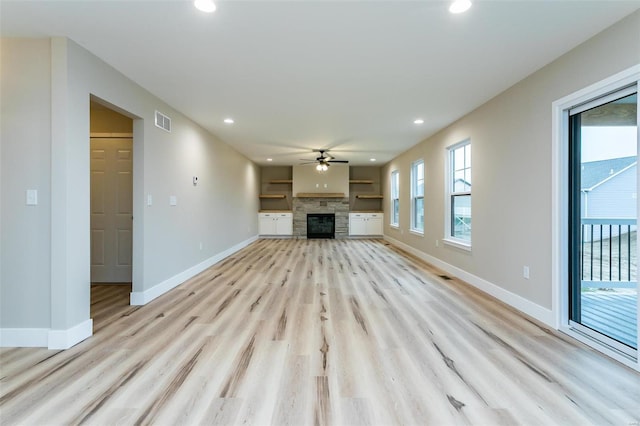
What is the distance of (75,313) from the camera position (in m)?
2.42

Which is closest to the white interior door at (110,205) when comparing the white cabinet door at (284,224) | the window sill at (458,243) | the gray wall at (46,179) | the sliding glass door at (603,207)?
the gray wall at (46,179)

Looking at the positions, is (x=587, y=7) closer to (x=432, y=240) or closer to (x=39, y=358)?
(x=432, y=240)

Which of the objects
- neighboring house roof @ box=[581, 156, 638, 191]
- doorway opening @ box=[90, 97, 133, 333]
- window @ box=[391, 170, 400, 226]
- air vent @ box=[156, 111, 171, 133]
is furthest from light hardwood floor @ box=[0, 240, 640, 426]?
window @ box=[391, 170, 400, 226]

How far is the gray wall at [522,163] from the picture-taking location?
230 centimetres

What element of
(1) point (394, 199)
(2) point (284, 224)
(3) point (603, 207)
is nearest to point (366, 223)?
(1) point (394, 199)

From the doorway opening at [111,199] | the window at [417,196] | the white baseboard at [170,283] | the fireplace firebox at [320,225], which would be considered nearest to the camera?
the white baseboard at [170,283]

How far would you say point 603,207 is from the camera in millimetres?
2475

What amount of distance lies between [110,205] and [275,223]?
5846 millimetres

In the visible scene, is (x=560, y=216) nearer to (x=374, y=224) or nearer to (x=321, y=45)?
(x=321, y=45)

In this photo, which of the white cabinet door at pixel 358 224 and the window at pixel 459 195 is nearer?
the window at pixel 459 195

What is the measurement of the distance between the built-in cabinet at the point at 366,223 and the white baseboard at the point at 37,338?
26.5 feet

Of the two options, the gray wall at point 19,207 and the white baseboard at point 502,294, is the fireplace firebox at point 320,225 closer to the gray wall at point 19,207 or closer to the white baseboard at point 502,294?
the white baseboard at point 502,294

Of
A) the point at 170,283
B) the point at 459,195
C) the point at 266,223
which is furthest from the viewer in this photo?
the point at 266,223

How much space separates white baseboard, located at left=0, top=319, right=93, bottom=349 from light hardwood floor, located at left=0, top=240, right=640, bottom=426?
8 cm
